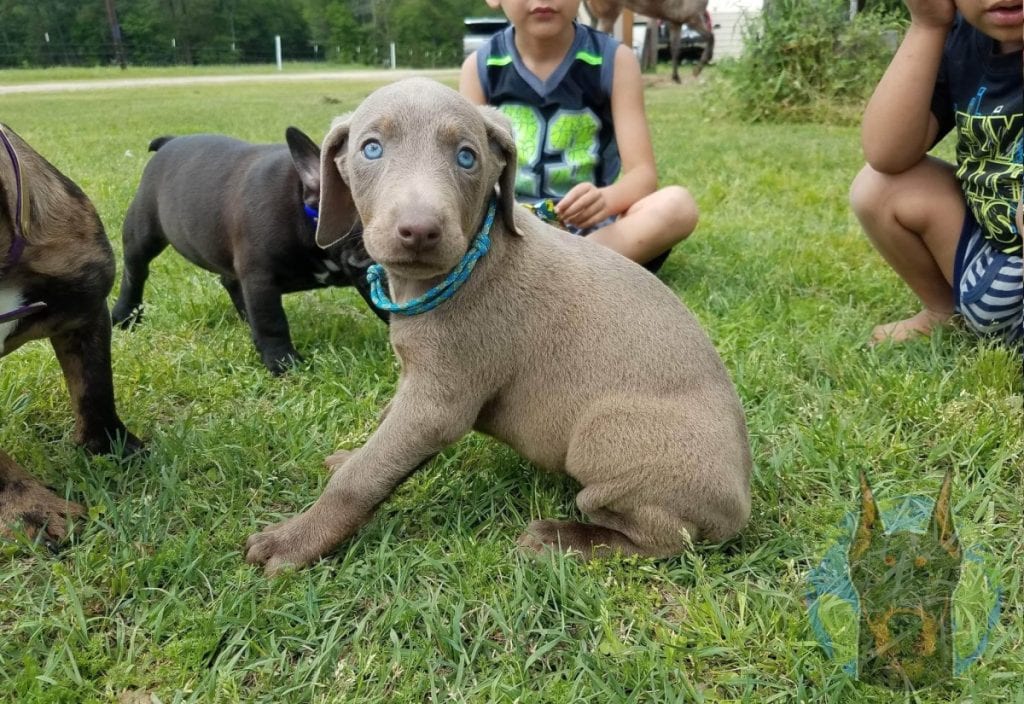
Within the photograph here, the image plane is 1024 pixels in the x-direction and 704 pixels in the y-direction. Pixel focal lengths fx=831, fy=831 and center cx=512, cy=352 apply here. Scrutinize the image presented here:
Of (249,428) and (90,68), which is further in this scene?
(90,68)

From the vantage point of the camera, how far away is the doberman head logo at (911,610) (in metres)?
1.76

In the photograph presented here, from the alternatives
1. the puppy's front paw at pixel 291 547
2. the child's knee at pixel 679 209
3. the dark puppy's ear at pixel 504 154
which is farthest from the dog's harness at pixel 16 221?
the child's knee at pixel 679 209

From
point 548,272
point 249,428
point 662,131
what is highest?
point 548,272

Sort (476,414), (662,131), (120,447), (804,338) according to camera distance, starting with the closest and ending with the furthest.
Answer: (476,414)
(120,447)
(804,338)
(662,131)

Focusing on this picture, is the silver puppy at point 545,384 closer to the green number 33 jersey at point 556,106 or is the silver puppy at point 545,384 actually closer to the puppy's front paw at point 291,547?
the puppy's front paw at point 291,547

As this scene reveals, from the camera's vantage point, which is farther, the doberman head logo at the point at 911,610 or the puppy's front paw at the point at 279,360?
the puppy's front paw at the point at 279,360

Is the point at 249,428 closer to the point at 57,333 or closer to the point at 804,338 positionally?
the point at 57,333

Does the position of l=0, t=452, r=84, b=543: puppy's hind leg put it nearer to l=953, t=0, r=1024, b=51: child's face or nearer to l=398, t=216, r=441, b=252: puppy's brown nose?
l=398, t=216, r=441, b=252: puppy's brown nose

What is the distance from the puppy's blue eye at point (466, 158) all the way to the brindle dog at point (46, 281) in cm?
118

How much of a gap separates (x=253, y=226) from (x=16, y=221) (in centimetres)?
125

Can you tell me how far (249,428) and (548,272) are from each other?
129 cm

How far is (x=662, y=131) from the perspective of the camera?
1057 centimetres

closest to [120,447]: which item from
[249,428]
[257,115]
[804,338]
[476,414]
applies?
[249,428]

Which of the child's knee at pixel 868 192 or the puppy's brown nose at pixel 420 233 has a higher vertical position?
the puppy's brown nose at pixel 420 233
